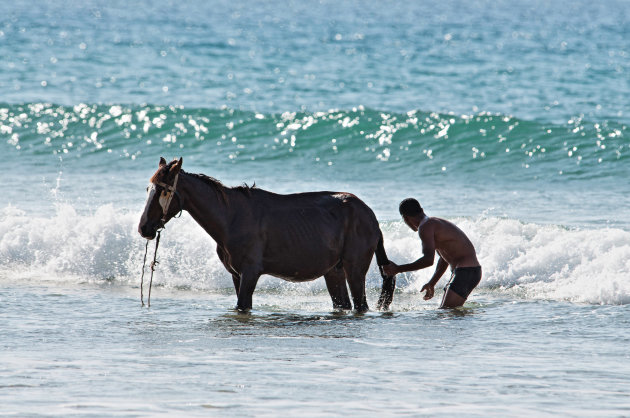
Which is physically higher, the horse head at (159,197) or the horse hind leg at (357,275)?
the horse head at (159,197)

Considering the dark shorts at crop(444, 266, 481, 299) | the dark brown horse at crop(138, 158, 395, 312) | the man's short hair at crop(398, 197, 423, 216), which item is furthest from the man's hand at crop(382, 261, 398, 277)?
the dark shorts at crop(444, 266, 481, 299)

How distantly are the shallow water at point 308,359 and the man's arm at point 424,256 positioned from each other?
464 millimetres

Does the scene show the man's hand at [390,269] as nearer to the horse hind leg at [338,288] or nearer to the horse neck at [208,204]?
the horse hind leg at [338,288]

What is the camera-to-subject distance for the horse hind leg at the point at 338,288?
1030 centimetres

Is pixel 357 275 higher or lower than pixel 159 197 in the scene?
lower

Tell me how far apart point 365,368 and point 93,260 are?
266 inches

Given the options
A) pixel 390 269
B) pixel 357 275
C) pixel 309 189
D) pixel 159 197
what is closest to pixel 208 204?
pixel 159 197

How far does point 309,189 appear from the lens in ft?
62.4

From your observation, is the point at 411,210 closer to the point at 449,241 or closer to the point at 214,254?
the point at 449,241

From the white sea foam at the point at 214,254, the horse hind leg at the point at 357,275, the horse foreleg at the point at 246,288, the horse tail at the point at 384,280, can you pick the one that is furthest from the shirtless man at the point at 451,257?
the white sea foam at the point at 214,254

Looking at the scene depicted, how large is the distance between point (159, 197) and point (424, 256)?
2.58 metres

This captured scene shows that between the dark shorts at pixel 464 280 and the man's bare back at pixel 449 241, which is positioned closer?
the man's bare back at pixel 449 241

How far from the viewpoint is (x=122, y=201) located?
17172 millimetres

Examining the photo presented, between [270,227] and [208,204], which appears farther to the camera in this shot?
[270,227]
